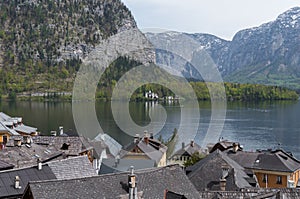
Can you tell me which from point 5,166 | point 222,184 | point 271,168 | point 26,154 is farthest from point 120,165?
point 271,168

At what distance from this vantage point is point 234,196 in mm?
22922

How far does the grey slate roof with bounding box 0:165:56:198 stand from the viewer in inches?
923

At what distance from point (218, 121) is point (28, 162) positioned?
9734 cm

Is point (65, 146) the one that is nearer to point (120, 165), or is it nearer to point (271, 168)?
point (120, 165)

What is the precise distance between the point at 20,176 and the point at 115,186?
23.9 ft

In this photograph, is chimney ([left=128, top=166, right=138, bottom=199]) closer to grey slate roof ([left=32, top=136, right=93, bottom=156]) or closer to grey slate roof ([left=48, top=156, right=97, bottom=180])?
grey slate roof ([left=48, top=156, right=97, bottom=180])

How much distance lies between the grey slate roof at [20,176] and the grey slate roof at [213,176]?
1046 centimetres

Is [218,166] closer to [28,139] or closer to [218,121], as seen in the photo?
[28,139]

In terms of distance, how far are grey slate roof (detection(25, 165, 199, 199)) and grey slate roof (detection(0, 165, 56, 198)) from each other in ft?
18.8

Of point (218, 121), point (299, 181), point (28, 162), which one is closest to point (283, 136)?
point (218, 121)

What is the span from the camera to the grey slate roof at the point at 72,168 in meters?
25.5

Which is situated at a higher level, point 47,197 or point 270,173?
point 47,197

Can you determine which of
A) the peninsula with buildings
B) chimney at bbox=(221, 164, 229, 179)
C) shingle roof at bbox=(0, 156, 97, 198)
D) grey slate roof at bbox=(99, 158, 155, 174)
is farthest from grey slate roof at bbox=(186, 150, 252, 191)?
shingle roof at bbox=(0, 156, 97, 198)

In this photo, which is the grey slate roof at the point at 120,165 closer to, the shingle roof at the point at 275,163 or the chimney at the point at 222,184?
the shingle roof at the point at 275,163
